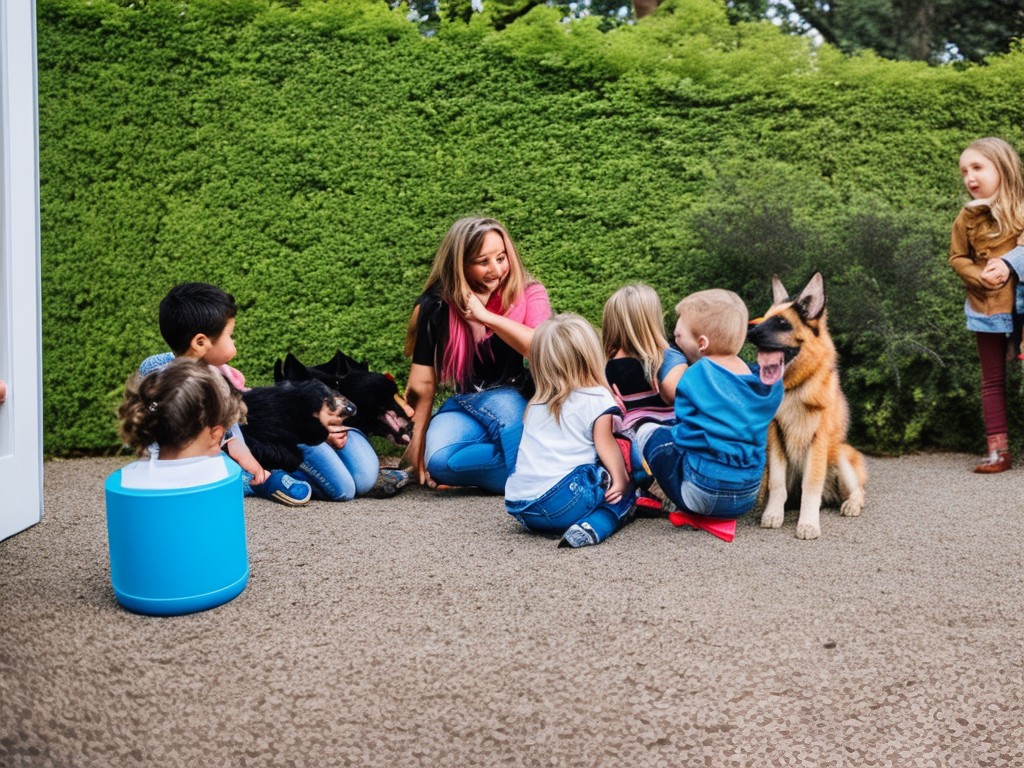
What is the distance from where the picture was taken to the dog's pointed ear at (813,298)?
407cm

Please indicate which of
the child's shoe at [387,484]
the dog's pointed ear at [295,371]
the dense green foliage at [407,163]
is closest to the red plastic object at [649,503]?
the child's shoe at [387,484]

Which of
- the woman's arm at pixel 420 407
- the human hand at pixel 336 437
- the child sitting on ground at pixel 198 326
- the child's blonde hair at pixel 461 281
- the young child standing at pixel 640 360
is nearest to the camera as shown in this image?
the child sitting on ground at pixel 198 326

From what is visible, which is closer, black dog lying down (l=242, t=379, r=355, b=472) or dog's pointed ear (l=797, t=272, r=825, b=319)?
dog's pointed ear (l=797, t=272, r=825, b=319)

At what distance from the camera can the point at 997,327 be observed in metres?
5.53

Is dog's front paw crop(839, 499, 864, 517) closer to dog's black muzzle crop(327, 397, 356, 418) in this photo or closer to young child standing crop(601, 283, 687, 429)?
young child standing crop(601, 283, 687, 429)

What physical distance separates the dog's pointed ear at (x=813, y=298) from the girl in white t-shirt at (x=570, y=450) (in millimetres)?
1025

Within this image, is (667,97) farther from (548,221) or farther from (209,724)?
(209,724)

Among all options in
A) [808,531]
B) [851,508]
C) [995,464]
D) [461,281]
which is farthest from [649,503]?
[995,464]

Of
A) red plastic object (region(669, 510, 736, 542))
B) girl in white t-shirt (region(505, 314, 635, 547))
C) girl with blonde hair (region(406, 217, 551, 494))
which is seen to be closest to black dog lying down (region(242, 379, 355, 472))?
girl with blonde hair (region(406, 217, 551, 494))

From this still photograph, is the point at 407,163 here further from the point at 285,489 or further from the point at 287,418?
the point at 285,489

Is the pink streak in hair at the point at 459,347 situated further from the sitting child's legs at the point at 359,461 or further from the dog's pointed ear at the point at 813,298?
the dog's pointed ear at the point at 813,298

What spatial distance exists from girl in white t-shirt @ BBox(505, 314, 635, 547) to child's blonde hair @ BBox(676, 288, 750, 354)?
1.62 ft

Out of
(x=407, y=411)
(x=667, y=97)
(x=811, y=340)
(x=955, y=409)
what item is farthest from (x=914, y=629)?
(x=667, y=97)

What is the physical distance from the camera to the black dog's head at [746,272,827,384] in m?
4.01
